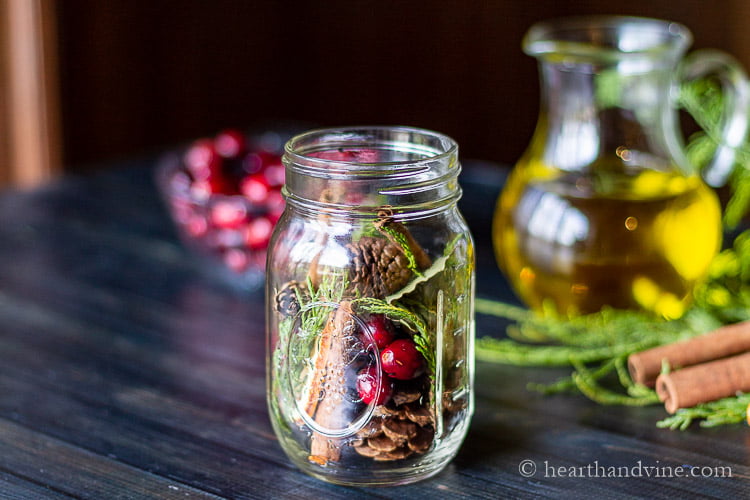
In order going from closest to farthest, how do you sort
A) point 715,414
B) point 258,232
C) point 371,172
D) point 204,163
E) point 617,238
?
point 371,172 < point 715,414 < point 617,238 < point 258,232 < point 204,163

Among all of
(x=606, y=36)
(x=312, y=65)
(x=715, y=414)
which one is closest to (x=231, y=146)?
(x=606, y=36)

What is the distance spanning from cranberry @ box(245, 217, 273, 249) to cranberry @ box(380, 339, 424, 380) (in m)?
0.48

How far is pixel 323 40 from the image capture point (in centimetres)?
292

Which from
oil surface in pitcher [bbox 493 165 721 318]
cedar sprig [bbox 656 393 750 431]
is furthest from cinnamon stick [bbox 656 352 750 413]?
oil surface in pitcher [bbox 493 165 721 318]

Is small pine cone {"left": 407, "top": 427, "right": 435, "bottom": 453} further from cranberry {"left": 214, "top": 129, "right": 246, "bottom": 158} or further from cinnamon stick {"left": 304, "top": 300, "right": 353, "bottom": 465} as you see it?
cranberry {"left": 214, "top": 129, "right": 246, "bottom": 158}

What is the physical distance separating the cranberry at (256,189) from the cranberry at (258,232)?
3 cm

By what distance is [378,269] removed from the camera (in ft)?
2.17

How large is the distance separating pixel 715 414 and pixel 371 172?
382 millimetres

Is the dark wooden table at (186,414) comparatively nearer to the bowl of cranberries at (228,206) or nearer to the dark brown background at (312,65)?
the bowl of cranberries at (228,206)

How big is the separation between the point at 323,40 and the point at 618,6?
3.04ft

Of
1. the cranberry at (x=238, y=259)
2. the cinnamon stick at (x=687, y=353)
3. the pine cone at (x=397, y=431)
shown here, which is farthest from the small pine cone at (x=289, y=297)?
the cranberry at (x=238, y=259)

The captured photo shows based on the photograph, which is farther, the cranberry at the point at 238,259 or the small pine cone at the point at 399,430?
the cranberry at the point at 238,259

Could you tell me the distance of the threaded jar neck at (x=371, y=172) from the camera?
66 centimetres

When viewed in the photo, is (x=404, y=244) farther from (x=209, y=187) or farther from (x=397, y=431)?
(x=209, y=187)
